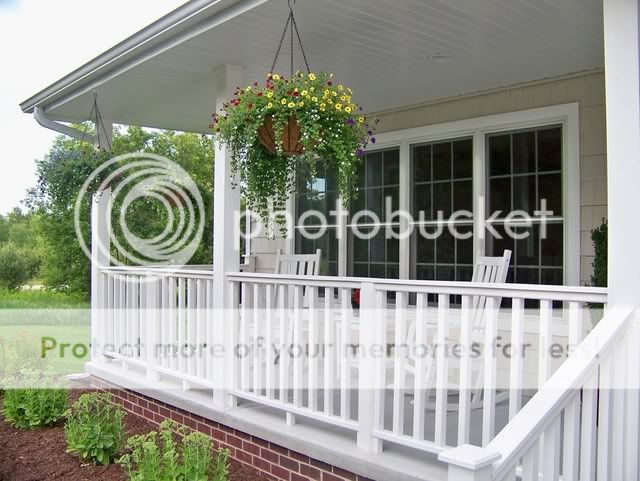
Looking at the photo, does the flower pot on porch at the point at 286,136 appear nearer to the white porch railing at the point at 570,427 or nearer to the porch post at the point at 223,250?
the porch post at the point at 223,250

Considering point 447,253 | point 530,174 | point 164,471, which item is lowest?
point 164,471

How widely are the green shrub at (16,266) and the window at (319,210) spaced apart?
10.6 m

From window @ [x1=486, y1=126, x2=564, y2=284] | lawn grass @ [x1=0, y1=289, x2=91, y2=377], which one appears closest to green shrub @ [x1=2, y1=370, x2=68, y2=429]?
lawn grass @ [x1=0, y1=289, x2=91, y2=377]

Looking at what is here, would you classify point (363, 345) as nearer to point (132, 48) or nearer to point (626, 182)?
point (626, 182)

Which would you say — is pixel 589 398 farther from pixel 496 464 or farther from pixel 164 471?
pixel 164 471

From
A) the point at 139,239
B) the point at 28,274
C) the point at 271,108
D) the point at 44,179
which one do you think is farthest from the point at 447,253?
the point at 28,274

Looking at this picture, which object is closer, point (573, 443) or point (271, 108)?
Result: point (573, 443)

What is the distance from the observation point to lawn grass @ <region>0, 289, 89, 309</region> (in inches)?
472

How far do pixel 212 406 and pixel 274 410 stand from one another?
0.46m

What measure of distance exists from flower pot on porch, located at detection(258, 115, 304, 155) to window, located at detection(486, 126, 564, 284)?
211cm

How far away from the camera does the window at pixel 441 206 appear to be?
5.12 meters

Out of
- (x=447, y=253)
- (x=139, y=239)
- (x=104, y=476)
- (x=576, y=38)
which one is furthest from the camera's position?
(x=139, y=239)

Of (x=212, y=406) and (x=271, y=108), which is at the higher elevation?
(x=271, y=108)

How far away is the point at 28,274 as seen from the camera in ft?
48.2
